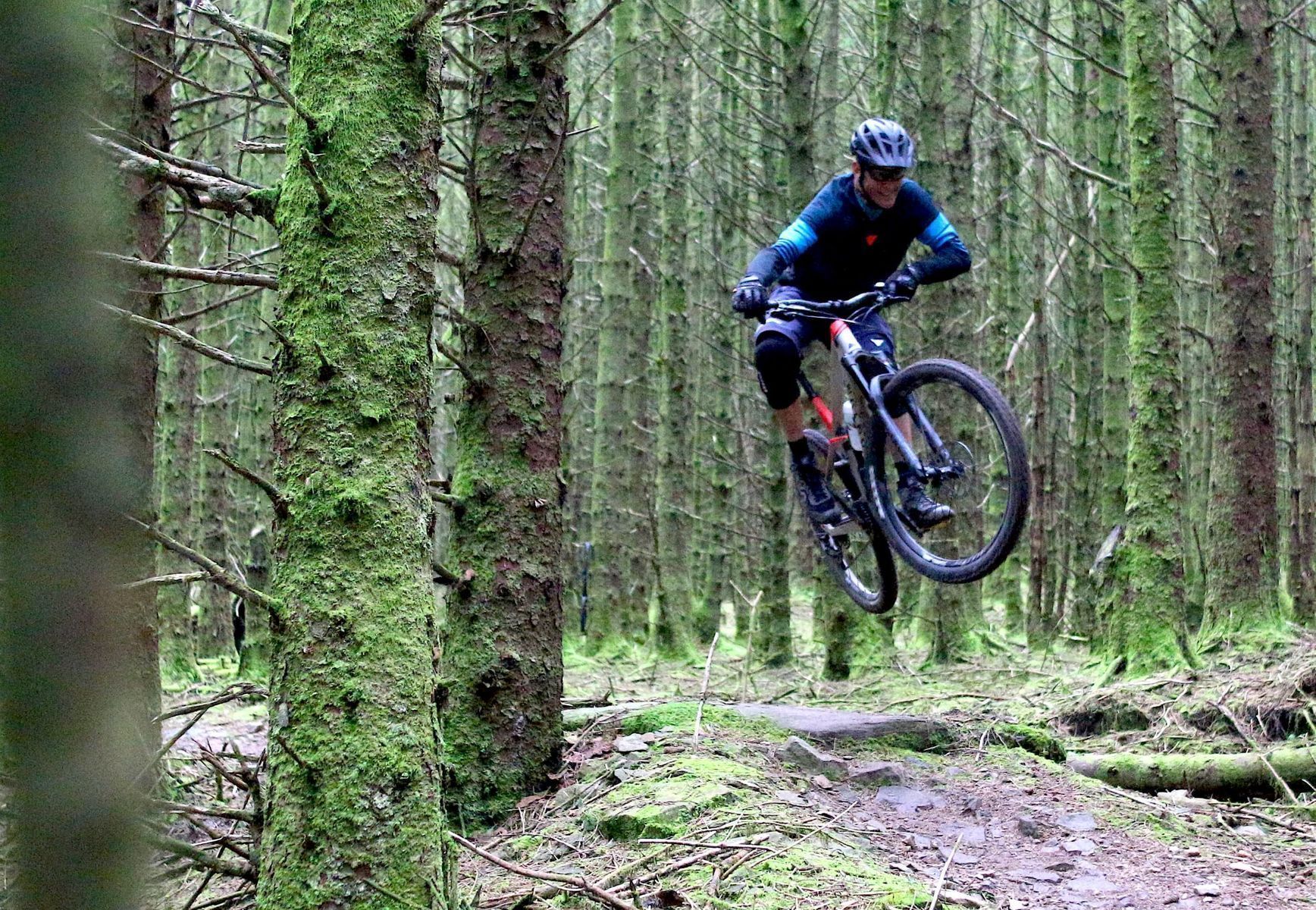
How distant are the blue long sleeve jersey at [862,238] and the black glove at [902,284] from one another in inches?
1.3

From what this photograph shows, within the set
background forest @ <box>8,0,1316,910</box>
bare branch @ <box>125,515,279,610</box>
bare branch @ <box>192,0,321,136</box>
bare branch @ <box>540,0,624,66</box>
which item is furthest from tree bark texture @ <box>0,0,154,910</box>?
bare branch @ <box>540,0,624,66</box>

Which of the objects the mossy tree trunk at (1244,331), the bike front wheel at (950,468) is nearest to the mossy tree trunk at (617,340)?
the mossy tree trunk at (1244,331)

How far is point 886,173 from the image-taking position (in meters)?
5.60

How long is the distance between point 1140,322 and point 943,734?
12.0 feet

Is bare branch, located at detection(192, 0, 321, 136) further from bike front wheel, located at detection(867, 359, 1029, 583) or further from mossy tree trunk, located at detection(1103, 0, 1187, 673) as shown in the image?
mossy tree trunk, located at detection(1103, 0, 1187, 673)

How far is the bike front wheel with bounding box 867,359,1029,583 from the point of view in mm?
5062

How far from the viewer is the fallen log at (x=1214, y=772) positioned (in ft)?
17.7

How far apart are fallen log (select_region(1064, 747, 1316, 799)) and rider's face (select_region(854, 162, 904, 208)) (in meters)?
3.08

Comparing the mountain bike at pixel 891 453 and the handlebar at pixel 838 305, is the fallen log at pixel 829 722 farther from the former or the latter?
the handlebar at pixel 838 305

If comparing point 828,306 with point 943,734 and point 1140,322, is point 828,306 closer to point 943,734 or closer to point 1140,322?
point 943,734

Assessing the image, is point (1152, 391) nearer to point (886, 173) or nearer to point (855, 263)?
point (855, 263)

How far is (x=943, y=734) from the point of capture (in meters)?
5.45

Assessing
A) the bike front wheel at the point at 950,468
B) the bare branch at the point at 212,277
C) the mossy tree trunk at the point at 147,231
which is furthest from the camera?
the bike front wheel at the point at 950,468

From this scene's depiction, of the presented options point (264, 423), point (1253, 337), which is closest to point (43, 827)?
point (1253, 337)
